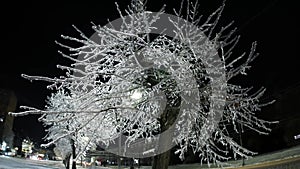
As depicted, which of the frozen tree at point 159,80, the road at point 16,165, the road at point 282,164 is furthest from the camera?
the road at point 16,165

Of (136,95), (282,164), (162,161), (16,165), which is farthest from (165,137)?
(16,165)

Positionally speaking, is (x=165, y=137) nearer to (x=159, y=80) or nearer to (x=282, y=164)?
(x=159, y=80)

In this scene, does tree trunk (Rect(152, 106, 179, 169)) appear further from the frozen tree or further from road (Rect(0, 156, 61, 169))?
road (Rect(0, 156, 61, 169))

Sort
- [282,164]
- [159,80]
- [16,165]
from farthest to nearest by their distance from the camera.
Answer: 1. [16,165]
2. [282,164]
3. [159,80]

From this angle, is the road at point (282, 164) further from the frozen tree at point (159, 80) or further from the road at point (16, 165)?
the road at point (16, 165)

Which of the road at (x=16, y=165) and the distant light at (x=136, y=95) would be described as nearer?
the distant light at (x=136, y=95)

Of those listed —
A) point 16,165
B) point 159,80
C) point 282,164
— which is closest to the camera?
point 159,80

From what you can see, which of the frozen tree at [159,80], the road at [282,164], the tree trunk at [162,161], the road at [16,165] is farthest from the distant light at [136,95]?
the road at [16,165]

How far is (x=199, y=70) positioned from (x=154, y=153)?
1494mm

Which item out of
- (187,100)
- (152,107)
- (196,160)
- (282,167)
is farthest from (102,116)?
(196,160)

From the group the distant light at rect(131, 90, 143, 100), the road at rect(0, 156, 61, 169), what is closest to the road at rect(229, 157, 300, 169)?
the distant light at rect(131, 90, 143, 100)

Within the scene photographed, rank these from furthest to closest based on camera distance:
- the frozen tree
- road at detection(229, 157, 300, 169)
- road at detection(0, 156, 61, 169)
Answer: road at detection(0, 156, 61, 169)
road at detection(229, 157, 300, 169)
the frozen tree

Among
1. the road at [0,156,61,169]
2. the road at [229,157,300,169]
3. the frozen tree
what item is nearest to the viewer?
the frozen tree

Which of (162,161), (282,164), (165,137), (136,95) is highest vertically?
(136,95)
